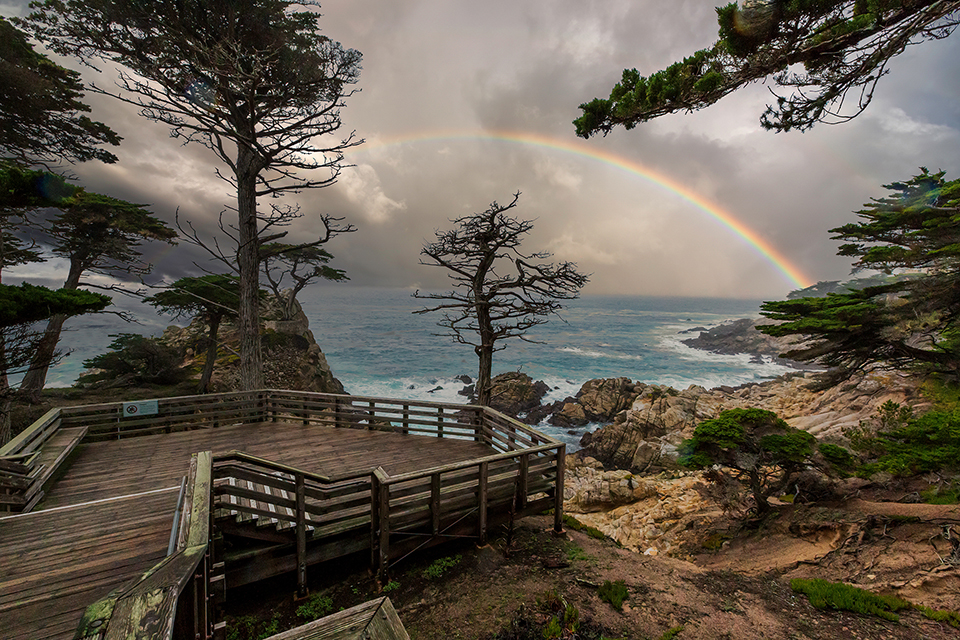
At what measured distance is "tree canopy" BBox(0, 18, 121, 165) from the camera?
10.1 metres

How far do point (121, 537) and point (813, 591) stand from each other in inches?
400

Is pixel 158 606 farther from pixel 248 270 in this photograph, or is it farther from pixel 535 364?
pixel 535 364

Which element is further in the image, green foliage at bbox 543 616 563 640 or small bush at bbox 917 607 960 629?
small bush at bbox 917 607 960 629

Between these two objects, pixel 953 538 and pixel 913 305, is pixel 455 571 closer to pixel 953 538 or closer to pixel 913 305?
pixel 953 538

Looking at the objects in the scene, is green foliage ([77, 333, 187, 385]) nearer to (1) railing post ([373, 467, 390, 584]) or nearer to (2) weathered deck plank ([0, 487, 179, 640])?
(2) weathered deck plank ([0, 487, 179, 640])

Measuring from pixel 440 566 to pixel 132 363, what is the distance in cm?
2167

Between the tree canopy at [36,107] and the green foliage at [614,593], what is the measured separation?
1864cm

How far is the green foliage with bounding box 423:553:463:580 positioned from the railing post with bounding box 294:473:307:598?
71.0 inches

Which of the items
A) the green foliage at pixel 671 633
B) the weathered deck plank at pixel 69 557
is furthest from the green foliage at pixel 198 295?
the green foliage at pixel 671 633

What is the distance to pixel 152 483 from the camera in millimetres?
6543

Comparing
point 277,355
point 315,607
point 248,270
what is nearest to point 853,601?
point 315,607

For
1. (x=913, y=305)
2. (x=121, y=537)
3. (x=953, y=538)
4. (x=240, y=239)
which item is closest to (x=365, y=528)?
(x=121, y=537)

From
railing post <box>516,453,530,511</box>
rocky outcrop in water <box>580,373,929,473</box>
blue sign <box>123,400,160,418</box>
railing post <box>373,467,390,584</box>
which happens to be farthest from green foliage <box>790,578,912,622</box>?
blue sign <box>123,400,160,418</box>

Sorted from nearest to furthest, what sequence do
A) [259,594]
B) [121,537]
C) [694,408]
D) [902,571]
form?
[121,537]
[259,594]
[902,571]
[694,408]
